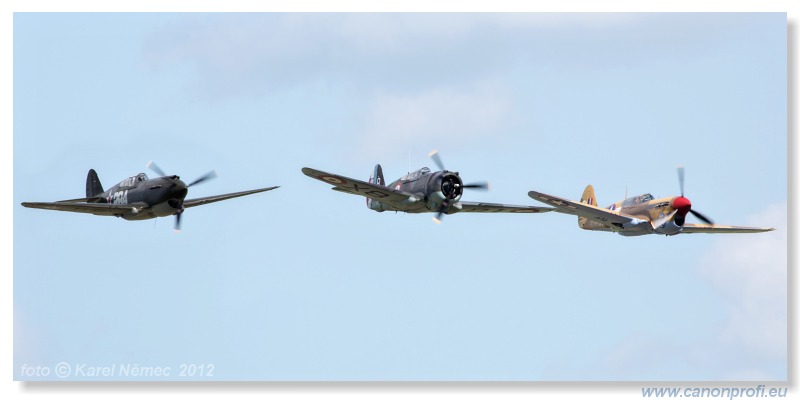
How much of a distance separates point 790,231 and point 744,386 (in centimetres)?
748

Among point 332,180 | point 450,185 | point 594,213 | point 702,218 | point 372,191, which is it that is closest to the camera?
point 332,180

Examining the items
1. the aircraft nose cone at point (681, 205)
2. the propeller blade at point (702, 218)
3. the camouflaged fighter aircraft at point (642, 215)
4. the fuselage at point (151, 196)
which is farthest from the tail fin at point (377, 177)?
the propeller blade at point (702, 218)

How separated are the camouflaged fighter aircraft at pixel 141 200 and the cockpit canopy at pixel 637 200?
1917 centimetres

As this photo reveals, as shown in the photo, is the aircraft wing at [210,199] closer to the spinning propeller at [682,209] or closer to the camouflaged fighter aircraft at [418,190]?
the camouflaged fighter aircraft at [418,190]

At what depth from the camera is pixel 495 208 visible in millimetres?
66375

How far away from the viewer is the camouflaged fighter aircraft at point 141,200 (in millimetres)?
61094

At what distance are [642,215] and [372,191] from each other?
50.2 ft

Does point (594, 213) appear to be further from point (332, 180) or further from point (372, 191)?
point (332, 180)

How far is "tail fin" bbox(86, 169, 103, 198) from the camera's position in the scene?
218 ft

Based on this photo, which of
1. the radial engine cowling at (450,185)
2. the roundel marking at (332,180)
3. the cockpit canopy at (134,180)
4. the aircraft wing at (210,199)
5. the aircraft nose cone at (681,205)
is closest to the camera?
the roundel marking at (332,180)

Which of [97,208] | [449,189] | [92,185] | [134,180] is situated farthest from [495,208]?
[92,185]

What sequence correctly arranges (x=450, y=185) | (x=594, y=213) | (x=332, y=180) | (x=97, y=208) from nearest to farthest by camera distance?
(x=332, y=180) < (x=450, y=185) < (x=97, y=208) < (x=594, y=213)

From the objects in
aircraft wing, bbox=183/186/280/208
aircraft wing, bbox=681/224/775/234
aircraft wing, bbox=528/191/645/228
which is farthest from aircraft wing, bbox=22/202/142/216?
aircraft wing, bbox=681/224/775/234

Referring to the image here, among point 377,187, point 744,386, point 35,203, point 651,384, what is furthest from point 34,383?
point 744,386
